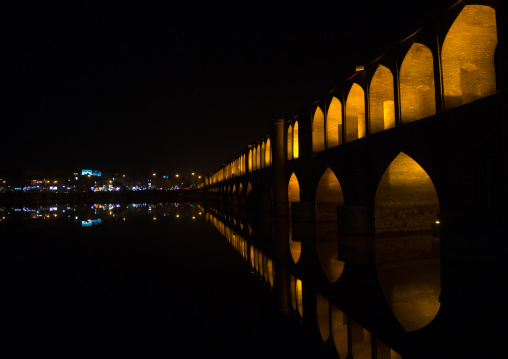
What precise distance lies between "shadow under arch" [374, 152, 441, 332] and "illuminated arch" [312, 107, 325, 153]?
610 cm

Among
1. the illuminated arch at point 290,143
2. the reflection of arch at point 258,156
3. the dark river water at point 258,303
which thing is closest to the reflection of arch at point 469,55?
the dark river water at point 258,303

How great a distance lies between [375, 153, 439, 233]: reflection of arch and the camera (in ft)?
38.5

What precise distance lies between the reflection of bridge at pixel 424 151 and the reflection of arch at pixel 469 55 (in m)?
0.03

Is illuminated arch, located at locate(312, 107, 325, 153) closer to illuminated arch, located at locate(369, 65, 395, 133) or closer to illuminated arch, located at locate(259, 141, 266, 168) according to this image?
illuminated arch, located at locate(369, 65, 395, 133)

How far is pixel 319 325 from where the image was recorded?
477 cm

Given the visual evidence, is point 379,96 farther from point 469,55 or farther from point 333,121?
point 469,55

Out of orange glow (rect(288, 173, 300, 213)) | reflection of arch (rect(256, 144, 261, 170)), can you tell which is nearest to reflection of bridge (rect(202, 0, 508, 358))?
orange glow (rect(288, 173, 300, 213))

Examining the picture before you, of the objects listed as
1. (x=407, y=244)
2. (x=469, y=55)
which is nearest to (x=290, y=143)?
(x=407, y=244)

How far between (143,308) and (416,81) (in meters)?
10.1

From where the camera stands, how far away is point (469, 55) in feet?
31.6

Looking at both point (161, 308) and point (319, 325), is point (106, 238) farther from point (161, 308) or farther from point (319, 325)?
point (319, 325)

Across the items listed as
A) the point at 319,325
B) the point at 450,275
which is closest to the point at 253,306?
the point at 319,325

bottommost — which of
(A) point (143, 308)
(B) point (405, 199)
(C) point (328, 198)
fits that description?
(A) point (143, 308)

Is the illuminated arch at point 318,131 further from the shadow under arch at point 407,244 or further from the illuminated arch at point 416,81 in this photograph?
the shadow under arch at point 407,244
